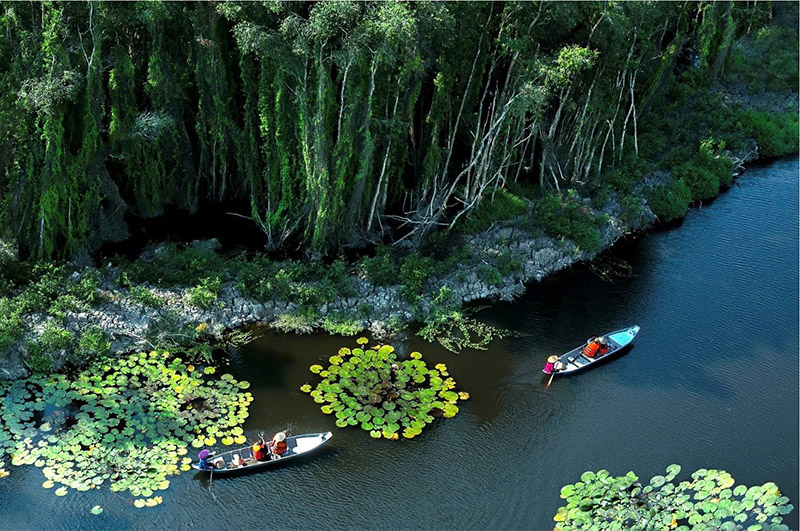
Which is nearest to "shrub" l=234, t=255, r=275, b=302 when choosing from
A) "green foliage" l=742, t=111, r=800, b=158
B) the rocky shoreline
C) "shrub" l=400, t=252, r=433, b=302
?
the rocky shoreline

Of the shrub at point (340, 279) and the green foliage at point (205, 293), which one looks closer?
the green foliage at point (205, 293)

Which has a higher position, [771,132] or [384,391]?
[771,132]

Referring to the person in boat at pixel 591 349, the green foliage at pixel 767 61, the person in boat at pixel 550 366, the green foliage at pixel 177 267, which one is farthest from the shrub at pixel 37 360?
the green foliage at pixel 767 61

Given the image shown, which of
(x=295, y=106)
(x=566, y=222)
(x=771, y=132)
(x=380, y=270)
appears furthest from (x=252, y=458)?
(x=771, y=132)

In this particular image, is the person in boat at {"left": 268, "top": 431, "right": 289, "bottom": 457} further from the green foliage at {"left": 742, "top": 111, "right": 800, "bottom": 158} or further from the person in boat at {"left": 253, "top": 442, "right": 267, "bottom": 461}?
the green foliage at {"left": 742, "top": 111, "right": 800, "bottom": 158}

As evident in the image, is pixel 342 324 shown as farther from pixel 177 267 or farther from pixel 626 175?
pixel 626 175

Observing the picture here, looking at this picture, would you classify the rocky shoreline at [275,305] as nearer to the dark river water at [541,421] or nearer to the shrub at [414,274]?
the shrub at [414,274]
